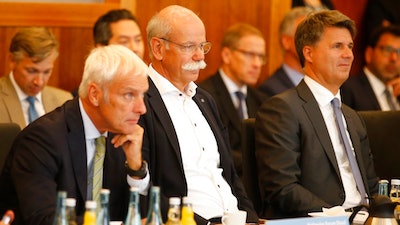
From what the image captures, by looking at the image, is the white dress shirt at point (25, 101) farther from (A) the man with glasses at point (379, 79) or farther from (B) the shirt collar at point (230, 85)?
(A) the man with glasses at point (379, 79)

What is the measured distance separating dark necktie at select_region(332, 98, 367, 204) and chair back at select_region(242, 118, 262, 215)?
0.43 meters

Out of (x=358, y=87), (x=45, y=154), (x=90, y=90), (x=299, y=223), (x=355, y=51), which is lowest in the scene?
(x=299, y=223)

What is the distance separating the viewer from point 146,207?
3646 millimetres

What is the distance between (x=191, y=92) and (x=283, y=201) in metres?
0.67

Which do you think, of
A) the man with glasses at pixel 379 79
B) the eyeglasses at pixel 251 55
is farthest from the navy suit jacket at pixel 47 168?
the man with glasses at pixel 379 79

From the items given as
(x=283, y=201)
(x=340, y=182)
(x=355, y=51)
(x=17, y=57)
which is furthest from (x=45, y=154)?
(x=355, y=51)

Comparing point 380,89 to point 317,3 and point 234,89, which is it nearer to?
point 317,3

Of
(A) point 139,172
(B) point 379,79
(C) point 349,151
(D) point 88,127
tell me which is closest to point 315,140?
(C) point 349,151

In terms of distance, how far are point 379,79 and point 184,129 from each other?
2.82 meters

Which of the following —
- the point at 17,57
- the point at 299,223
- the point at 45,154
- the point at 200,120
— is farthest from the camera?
the point at 17,57

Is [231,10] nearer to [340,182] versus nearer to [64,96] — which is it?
[64,96]

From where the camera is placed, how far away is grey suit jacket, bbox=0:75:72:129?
17.4 ft

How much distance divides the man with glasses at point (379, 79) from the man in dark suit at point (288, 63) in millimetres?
366

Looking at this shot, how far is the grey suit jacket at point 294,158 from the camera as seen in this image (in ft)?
14.0
